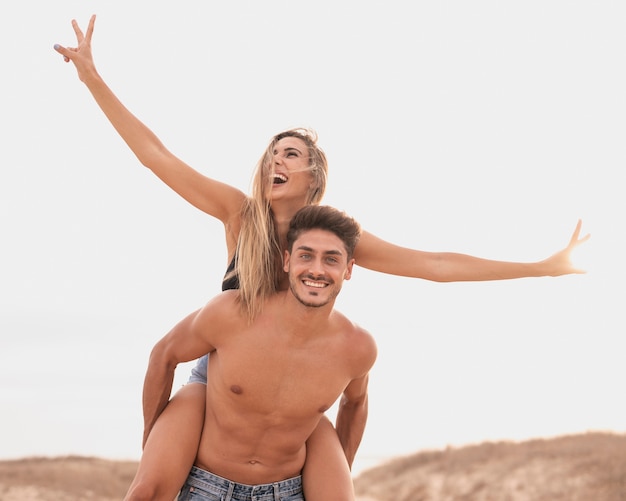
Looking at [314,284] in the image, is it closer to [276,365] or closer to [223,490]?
[276,365]

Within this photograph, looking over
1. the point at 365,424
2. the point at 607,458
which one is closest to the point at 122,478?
the point at 607,458

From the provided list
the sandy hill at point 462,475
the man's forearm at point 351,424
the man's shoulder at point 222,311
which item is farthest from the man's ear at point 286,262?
the sandy hill at point 462,475

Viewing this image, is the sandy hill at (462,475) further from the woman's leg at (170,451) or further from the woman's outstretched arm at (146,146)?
the woman's outstretched arm at (146,146)

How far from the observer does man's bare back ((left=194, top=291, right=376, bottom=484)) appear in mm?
4754

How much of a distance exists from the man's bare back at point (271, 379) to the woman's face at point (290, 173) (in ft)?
2.22

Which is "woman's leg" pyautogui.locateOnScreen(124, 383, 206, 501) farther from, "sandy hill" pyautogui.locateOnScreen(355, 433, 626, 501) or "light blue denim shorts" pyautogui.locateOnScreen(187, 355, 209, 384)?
"sandy hill" pyautogui.locateOnScreen(355, 433, 626, 501)

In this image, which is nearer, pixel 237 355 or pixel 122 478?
pixel 237 355

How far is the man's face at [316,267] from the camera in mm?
4586

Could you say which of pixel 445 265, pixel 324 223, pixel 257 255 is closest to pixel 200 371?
pixel 257 255

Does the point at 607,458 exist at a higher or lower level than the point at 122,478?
higher

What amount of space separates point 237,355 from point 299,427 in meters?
0.57

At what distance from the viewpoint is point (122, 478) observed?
770 inches

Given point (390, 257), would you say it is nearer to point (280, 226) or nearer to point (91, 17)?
point (280, 226)

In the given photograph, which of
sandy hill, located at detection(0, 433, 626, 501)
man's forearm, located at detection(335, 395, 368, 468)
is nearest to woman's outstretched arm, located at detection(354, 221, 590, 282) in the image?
man's forearm, located at detection(335, 395, 368, 468)
